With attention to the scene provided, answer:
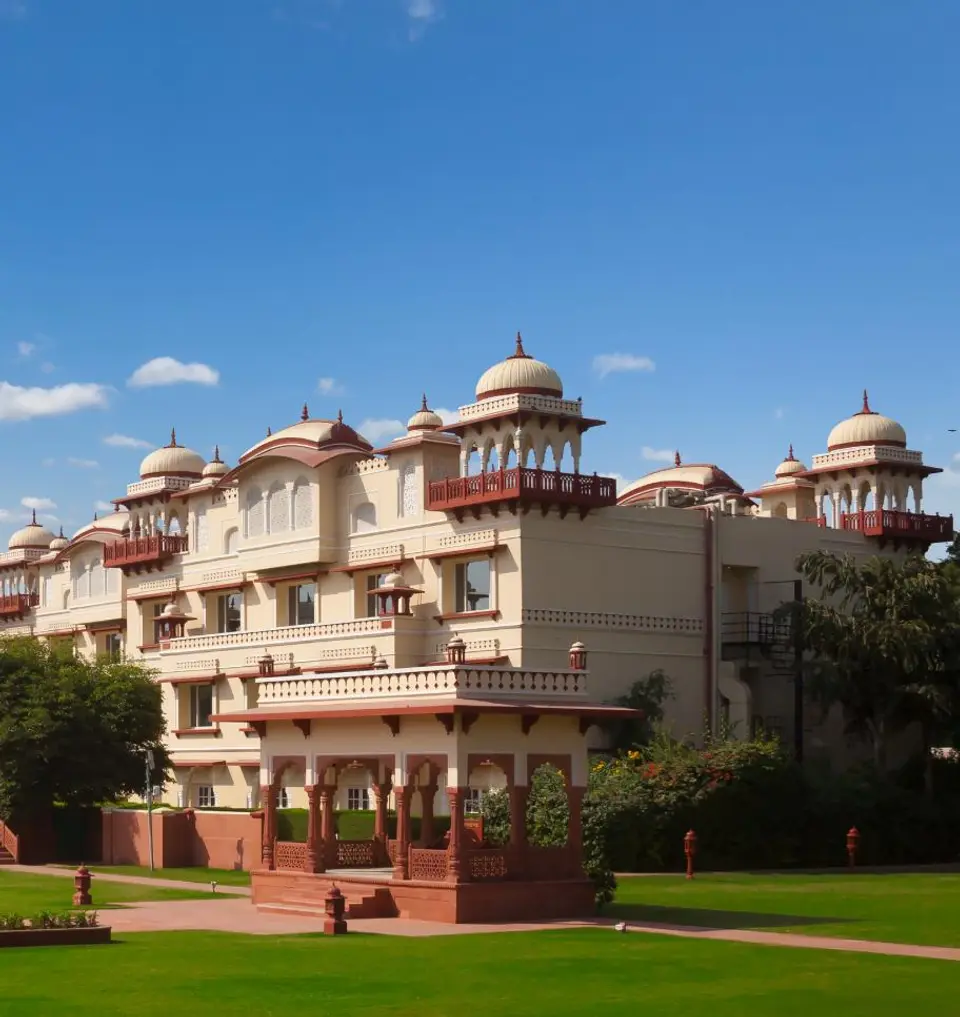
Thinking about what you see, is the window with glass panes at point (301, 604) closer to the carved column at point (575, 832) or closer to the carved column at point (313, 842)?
Answer: the carved column at point (313, 842)

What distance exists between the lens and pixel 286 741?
32625 millimetres

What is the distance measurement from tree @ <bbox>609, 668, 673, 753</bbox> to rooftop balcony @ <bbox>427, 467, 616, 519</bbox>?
4900 mm

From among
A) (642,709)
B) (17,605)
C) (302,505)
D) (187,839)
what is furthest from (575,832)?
(17,605)

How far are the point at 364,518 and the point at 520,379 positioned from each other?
7760 mm

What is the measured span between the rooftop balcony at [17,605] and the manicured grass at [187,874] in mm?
30262

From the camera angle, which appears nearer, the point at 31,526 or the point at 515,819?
the point at 515,819

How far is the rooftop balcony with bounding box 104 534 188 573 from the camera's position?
6112cm

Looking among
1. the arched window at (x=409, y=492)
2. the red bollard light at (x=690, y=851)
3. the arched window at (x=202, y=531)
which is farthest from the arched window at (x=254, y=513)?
the red bollard light at (x=690, y=851)

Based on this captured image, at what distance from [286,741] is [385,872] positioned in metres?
3.03

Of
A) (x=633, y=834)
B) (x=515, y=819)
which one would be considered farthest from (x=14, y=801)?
(x=515, y=819)

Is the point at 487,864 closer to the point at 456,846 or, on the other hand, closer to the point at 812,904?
the point at 456,846

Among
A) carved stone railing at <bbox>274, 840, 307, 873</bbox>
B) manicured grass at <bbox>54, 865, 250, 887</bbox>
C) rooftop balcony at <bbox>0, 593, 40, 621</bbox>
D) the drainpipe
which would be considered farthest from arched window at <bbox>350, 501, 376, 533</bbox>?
rooftop balcony at <bbox>0, 593, 40, 621</bbox>

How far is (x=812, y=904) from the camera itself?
103ft

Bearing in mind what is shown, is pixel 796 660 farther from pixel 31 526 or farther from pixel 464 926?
pixel 31 526
